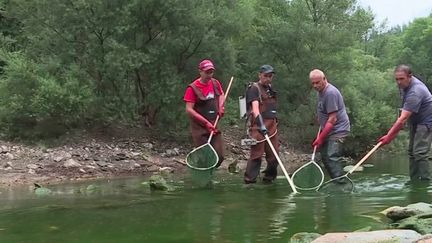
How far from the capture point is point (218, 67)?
63.1 feet

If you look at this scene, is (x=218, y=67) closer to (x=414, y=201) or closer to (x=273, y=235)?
(x=414, y=201)

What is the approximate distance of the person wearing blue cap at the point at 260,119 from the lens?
964cm

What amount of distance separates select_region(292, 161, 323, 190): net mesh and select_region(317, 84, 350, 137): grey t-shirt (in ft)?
2.08

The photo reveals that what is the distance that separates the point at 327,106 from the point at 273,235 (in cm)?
371

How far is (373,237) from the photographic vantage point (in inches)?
190

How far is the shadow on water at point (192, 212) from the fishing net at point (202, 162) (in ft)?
0.76

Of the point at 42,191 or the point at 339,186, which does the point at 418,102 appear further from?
the point at 42,191

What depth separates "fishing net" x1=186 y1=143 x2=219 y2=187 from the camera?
9.80 m

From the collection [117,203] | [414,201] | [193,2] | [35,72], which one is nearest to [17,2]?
[35,72]

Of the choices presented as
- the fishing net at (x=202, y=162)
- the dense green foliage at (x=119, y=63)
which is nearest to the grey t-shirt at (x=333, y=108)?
the fishing net at (x=202, y=162)

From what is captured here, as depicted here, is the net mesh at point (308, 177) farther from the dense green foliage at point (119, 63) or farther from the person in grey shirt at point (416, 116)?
the dense green foliage at point (119, 63)

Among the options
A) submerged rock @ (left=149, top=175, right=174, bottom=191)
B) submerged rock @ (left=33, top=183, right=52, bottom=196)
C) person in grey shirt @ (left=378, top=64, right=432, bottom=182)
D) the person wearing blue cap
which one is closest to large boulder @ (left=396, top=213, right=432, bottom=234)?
person in grey shirt @ (left=378, top=64, right=432, bottom=182)

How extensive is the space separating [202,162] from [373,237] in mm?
5325

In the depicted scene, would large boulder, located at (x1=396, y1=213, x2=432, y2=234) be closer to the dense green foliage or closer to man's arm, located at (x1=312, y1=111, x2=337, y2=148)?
man's arm, located at (x1=312, y1=111, x2=337, y2=148)
